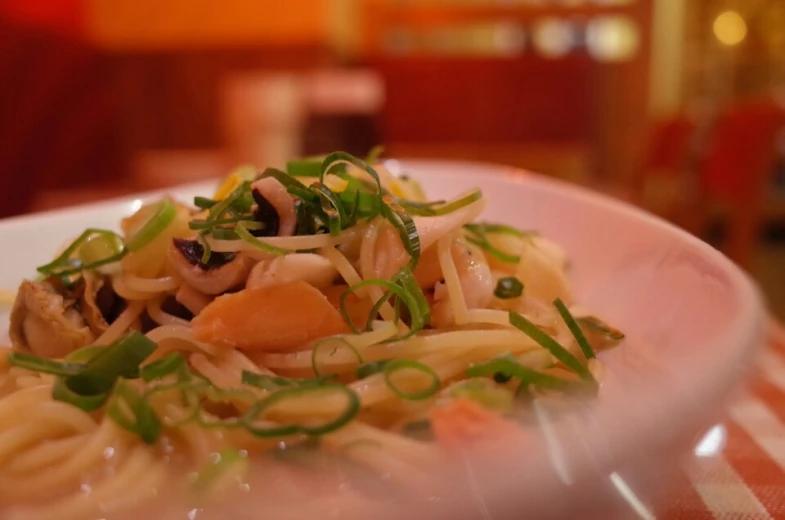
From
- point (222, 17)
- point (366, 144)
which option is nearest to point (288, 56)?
point (222, 17)

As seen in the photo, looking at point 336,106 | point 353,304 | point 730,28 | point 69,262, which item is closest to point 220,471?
point 353,304

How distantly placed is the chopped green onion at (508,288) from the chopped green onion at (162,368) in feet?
1.37

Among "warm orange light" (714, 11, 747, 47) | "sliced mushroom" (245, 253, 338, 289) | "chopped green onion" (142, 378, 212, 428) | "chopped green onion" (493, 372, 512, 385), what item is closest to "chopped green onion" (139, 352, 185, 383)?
"chopped green onion" (142, 378, 212, 428)

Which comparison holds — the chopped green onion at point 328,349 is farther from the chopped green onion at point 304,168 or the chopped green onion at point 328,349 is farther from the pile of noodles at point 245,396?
the chopped green onion at point 304,168

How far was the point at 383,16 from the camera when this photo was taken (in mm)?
5758

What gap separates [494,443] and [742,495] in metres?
0.45

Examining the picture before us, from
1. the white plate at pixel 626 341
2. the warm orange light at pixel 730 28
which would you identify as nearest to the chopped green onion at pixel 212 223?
the white plate at pixel 626 341

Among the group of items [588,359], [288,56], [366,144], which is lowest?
[366,144]

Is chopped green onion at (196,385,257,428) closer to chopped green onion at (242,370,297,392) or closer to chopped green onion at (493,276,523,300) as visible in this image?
chopped green onion at (242,370,297,392)

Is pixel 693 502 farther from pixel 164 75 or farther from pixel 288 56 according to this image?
pixel 164 75

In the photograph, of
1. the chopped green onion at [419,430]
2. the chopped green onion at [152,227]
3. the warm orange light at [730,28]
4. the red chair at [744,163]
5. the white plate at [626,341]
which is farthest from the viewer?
the warm orange light at [730,28]

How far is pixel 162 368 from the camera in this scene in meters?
0.70

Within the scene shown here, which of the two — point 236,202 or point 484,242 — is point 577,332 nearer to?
point 484,242

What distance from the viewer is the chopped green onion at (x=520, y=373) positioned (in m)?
0.67
